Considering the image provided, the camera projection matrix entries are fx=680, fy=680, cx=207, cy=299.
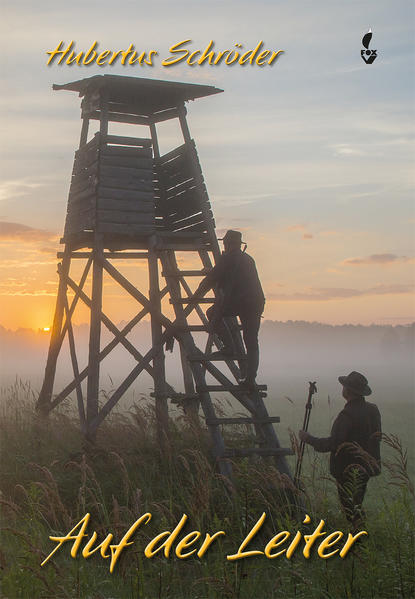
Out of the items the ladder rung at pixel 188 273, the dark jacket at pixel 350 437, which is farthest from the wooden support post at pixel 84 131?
the dark jacket at pixel 350 437

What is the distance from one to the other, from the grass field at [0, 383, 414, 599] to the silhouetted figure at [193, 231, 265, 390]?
1702 mm

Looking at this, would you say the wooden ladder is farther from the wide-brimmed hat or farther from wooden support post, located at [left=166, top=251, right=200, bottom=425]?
the wide-brimmed hat

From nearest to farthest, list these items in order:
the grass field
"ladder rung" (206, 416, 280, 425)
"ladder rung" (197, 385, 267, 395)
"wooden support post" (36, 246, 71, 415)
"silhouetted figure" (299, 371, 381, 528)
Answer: the grass field, "silhouetted figure" (299, 371, 381, 528), "ladder rung" (206, 416, 280, 425), "ladder rung" (197, 385, 267, 395), "wooden support post" (36, 246, 71, 415)

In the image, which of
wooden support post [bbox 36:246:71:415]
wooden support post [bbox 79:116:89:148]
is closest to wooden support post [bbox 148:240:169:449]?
wooden support post [bbox 36:246:71:415]

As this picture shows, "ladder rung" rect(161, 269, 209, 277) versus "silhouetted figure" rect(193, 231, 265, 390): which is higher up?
"ladder rung" rect(161, 269, 209, 277)

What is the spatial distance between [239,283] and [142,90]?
4915mm

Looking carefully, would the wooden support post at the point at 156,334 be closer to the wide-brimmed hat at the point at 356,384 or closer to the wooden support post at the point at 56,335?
the wooden support post at the point at 56,335

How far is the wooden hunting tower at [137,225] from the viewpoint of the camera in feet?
41.7

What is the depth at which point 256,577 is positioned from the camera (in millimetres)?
6969

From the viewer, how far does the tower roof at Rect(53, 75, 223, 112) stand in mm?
13289

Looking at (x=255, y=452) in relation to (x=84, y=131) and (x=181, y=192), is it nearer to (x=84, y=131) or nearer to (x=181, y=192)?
(x=181, y=192)

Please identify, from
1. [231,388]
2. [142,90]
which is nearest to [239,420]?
[231,388]

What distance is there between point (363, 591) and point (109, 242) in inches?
367

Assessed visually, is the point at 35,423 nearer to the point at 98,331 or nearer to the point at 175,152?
the point at 98,331
